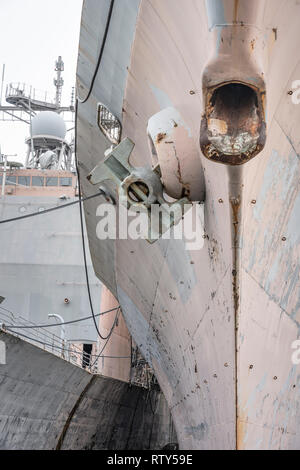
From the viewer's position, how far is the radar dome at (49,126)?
17266 millimetres

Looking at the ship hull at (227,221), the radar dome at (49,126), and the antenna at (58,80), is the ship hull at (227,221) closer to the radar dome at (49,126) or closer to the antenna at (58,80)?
the radar dome at (49,126)

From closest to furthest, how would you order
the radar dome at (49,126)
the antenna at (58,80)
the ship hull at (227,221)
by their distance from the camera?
the ship hull at (227,221)
the radar dome at (49,126)
the antenna at (58,80)

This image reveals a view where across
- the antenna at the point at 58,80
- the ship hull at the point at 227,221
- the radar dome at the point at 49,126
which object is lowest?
the ship hull at the point at 227,221

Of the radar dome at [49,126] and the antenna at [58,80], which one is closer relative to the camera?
the radar dome at [49,126]

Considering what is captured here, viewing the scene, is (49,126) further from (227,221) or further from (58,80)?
(227,221)

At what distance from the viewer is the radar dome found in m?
17.3

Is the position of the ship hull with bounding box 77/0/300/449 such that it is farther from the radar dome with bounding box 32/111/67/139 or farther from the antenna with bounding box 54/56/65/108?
the antenna with bounding box 54/56/65/108

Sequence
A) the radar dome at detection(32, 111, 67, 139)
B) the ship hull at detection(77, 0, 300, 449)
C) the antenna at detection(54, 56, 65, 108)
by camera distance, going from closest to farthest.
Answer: the ship hull at detection(77, 0, 300, 449) → the radar dome at detection(32, 111, 67, 139) → the antenna at detection(54, 56, 65, 108)

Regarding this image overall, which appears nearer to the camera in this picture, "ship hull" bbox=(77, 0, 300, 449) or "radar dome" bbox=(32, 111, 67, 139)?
"ship hull" bbox=(77, 0, 300, 449)

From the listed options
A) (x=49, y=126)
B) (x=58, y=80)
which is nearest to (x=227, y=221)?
(x=49, y=126)

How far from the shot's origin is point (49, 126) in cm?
1728

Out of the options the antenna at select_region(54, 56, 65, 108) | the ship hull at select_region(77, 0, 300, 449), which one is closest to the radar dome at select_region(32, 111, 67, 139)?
the antenna at select_region(54, 56, 65, 108)

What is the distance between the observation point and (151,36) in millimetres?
3465

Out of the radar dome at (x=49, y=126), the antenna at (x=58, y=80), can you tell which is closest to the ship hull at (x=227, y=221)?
the radar dome at (x=49, y=126)
